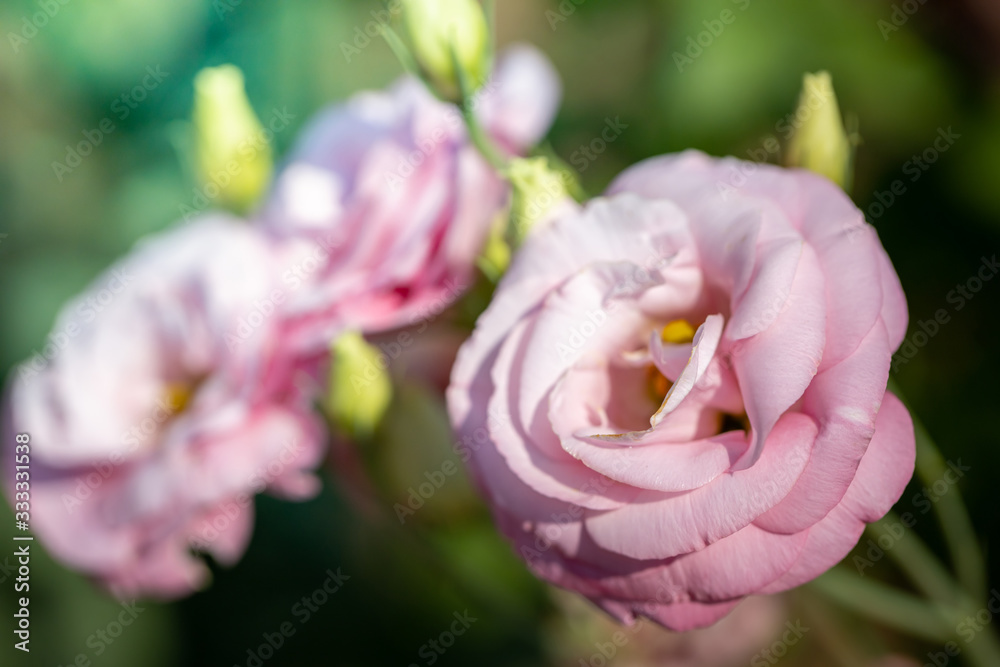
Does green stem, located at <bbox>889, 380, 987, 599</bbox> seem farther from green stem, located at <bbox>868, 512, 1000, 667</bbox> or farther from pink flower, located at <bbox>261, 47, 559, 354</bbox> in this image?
pink flower, located at <bbox>261, 47, 559, 354</bbox>

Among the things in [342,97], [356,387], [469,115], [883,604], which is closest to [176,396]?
[356,387]

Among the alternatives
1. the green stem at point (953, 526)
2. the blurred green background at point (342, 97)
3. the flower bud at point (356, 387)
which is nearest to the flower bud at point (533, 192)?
the flower bud at point (356, 387)

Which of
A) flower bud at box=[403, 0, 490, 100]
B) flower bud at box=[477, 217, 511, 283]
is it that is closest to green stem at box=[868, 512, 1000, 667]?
flower bud at box=[477, 217, 511, 283]

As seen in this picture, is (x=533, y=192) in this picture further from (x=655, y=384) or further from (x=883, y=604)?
(x=883, y=604)

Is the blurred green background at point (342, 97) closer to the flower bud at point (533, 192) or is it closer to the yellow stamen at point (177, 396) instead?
the yellow stamen at point (177, 396)

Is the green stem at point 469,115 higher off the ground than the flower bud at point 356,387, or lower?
higher
